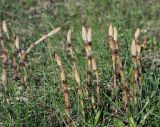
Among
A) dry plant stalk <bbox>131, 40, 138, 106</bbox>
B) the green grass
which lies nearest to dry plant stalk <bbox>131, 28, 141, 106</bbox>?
dry plant stalk <bbox>131, 40, 138, 106</bbox>

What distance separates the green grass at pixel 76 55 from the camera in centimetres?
279

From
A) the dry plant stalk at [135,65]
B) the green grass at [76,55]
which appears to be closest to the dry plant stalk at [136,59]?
the dry plant stalk at [135,65]

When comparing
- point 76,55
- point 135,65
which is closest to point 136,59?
point 135,65

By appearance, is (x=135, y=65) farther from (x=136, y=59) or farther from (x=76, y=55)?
(x=76, y=55)

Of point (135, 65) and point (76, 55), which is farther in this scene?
point (76, 55)

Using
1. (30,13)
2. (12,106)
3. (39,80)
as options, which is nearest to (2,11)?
(30,13)

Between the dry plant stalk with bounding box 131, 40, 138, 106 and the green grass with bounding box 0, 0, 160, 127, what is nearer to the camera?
the dry plant stalk with bounding box 131, 40, 138, 106

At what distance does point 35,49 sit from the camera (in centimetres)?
410

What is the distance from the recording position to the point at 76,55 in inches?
137

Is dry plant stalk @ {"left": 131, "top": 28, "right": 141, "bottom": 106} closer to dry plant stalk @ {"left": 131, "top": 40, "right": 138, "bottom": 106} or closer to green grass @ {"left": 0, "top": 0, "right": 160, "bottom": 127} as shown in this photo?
dry plant stalk @ {"left": 131, "top": 40, "right": 138, "bottom": 106}

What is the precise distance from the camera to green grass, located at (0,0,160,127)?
2785 mm

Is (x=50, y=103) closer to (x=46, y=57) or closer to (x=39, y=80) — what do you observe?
(x=39, y=80)

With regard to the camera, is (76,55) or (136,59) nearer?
(136,59)

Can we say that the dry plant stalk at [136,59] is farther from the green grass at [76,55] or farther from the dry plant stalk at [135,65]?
the green grass at [76,55]
